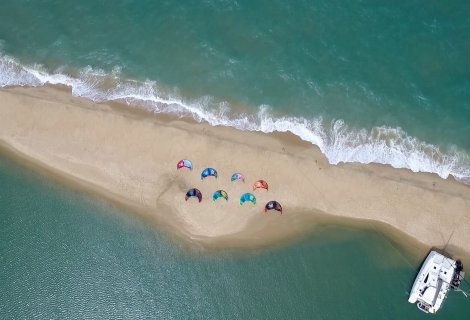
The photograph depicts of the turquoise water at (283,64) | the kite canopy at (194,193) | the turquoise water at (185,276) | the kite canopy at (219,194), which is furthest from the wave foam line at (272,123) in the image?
the turquoise water at (185,276)

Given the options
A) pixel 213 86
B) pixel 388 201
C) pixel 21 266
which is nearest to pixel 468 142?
pixel 388 201

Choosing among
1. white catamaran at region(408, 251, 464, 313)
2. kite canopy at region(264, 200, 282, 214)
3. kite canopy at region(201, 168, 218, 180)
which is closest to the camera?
white catamaran at region(408, 251, 464, 313)

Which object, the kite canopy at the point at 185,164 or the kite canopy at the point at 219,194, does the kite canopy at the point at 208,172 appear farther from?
the kite canopy at the point at 219,194

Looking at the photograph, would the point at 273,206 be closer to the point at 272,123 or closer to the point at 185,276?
Answer: the point at 272,123

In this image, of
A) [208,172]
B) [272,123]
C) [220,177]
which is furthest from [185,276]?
[272,123]

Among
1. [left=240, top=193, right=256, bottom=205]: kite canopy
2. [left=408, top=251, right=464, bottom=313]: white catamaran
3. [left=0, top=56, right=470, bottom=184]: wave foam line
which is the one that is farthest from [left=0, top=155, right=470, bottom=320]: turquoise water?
[left=0, top=56, right=470, bottom=184]: wave foam line

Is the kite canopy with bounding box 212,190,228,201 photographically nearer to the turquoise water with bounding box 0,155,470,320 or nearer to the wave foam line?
the turquoise water with bounding box 0,155,470,320
